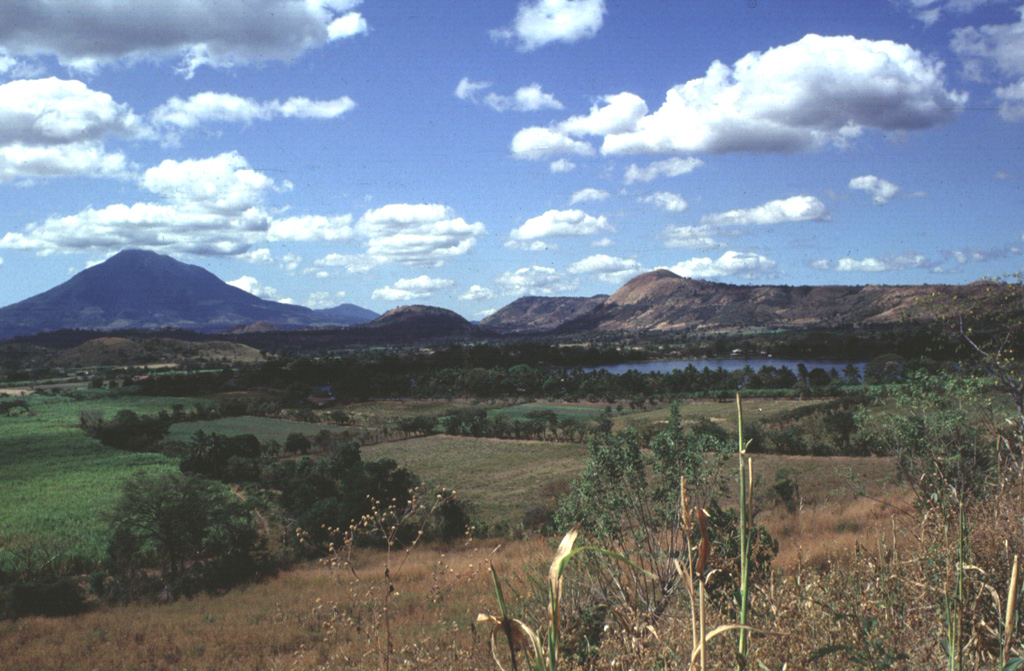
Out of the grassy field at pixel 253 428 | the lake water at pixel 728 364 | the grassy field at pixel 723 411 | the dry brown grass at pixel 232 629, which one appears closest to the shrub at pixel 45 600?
the dry brown grass at pixel 232 629

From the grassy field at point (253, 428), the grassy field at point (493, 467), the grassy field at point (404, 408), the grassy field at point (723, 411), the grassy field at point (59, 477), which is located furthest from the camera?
the grassy field at point (404, 408)

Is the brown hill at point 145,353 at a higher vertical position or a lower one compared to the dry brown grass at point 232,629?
higher

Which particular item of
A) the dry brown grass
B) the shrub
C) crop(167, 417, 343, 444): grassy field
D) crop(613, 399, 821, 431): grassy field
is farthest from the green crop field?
the dry brown grass

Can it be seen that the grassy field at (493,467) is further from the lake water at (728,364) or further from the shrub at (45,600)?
the lake water at (728,364)

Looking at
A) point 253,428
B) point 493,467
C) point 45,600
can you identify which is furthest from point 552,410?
point 45,600

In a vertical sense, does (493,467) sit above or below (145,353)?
below

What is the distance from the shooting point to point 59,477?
49156 millimetres

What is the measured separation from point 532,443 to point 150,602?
46.2 m

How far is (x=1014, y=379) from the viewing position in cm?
1090

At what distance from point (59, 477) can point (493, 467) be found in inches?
1373

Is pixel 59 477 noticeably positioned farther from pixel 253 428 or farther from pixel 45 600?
pixel 45 600

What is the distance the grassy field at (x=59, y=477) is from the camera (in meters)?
33.3

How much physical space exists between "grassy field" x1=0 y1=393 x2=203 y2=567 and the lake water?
8366 centimetres

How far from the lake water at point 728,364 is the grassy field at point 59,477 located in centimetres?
8366
